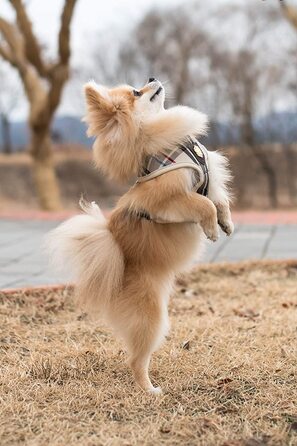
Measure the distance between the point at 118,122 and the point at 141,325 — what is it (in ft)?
3.15

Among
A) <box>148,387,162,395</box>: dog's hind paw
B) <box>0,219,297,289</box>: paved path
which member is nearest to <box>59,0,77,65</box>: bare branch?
<box>0,219,297,289</box>: paved path

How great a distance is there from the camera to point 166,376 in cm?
324

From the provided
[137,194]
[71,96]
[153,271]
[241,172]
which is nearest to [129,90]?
[137,194]

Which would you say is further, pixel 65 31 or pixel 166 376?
pixel 65 31

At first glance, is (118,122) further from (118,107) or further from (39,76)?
(39,76)

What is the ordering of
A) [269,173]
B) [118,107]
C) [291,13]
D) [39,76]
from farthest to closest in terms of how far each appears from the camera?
[269,173], [39,76], [291,13], [118,107]

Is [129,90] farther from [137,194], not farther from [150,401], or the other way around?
[150,401]

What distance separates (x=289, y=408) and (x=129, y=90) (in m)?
1.66

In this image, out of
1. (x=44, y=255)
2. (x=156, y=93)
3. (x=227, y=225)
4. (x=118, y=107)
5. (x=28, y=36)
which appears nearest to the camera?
(x=118, y=107)

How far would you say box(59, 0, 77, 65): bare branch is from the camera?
1023 cm

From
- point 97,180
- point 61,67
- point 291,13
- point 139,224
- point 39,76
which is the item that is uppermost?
point 291,13

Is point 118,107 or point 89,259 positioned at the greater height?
point 118,107

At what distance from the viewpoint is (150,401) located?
2848 millimetres

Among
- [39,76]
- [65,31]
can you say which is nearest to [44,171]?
[39,76]
